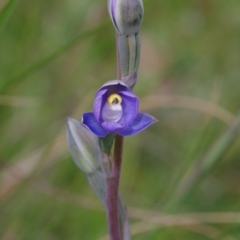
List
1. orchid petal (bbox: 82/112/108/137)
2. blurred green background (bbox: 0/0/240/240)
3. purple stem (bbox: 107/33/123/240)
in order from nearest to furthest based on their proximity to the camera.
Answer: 1. orchid petal (bbox: 82/112/108/137)
2. purple stem (bbox: 107/33/123/240)
3. blurred green background (bbox: 0/0/240/240)

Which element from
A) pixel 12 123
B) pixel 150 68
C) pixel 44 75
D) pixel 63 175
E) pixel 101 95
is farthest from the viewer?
pixel 150 68

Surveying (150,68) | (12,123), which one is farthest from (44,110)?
(150,68)

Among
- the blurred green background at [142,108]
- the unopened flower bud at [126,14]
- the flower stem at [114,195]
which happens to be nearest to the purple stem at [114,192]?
the flower stem at [114,195]

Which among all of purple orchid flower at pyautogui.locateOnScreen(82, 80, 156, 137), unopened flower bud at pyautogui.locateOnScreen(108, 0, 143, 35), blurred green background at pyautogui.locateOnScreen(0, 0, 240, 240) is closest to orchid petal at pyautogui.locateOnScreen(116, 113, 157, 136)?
purple orchid flower at pyautogui.locateOnScreen(82, 80, 156, 137)

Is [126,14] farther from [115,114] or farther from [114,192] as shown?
[114,192]

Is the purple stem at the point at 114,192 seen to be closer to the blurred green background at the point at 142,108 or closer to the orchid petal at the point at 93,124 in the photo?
the orchid petal at the point at 93,124

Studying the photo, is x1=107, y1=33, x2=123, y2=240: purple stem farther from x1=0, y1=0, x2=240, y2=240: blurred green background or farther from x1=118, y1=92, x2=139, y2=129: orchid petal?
x1=0, y1=0, x2=240, y2=240: blurred green background

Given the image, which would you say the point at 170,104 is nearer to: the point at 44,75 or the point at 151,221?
the point at 151,221
